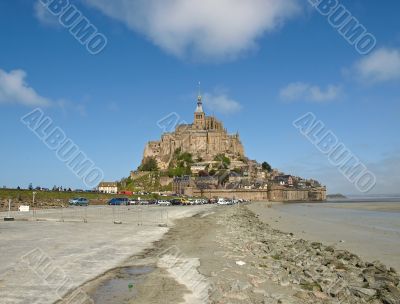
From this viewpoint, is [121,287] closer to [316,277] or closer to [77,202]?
[316,277]

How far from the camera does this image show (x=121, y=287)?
1097cm

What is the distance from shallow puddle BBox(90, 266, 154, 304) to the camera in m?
9.71

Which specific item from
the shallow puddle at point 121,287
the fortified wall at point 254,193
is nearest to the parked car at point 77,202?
the shallow puddle at point 121,287

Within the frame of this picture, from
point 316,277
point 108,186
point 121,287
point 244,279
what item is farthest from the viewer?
point 108,186

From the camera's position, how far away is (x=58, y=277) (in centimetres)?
1141

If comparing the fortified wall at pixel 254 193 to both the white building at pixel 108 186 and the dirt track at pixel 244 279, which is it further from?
the dirt track at pixel 244 279

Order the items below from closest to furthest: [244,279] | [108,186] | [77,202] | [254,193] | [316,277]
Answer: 1. [244,279]
2. [316,277]
3. [77,202]
4. [254,193]
5. [108,186]

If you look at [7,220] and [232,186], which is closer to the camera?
[7,220]

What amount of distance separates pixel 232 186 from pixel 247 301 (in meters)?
170

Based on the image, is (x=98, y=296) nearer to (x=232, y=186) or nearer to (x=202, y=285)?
(x=202, y=285)

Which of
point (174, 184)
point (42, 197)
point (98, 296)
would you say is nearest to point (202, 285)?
point (98, 296)

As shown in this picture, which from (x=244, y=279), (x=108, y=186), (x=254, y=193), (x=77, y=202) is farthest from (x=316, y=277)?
(x=108, y=186)

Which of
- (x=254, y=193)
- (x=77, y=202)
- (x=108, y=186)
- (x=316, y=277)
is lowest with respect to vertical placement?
(x=316, y=277)

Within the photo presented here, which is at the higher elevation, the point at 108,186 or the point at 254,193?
the point at 108,186
